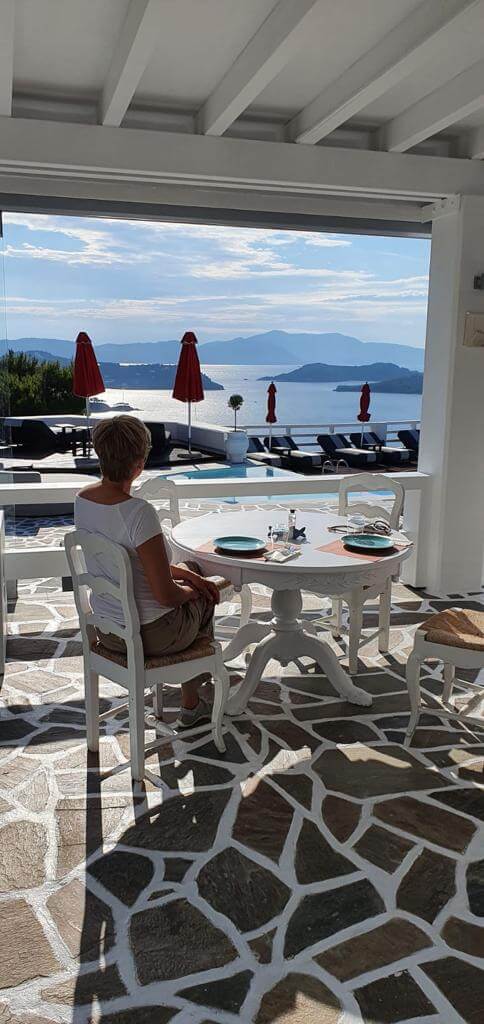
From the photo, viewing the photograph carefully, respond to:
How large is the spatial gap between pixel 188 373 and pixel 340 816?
187 inches

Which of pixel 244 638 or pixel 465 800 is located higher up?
pixel 244 638

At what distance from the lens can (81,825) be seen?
2559 mm

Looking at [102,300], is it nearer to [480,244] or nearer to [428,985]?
[480,244]

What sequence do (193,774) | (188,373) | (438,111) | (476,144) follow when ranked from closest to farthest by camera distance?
(193,774) < (438,111) < (476,144) < (188,373)

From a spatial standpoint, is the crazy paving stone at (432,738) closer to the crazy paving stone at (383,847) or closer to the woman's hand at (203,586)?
the crazy paving stone at (383,847)

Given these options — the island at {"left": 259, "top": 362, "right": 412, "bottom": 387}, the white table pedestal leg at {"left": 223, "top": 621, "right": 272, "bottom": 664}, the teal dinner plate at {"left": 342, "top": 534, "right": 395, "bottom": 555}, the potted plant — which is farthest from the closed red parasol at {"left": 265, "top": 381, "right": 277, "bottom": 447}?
the island at {"left": 259, "top": 362, "right": 412, "bottom": 387}

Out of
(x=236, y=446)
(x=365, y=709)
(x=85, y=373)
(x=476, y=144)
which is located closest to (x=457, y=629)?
(x=365, y=709)

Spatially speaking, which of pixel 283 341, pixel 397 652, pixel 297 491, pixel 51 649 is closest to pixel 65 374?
pixel 297 491

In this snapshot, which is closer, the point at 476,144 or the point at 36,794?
the point at 36,794

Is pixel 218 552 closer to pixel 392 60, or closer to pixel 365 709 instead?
pixel 365 709

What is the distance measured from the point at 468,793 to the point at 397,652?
54.2 inches

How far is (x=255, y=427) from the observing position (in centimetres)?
1332

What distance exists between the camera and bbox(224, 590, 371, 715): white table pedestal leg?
3.46m

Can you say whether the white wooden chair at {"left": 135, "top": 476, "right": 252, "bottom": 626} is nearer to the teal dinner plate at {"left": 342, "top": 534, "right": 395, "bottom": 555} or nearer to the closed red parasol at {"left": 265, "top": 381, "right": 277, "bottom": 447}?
the teal dinner plate at {"left": 342, "top": 534, "right": 395, "bottom": 555}
